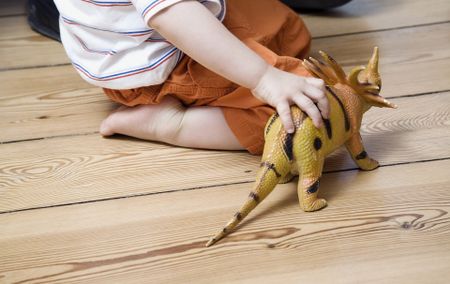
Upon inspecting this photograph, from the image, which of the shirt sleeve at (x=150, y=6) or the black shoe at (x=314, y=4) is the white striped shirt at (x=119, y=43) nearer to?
the shirt sleeve at (x=150, y=6)

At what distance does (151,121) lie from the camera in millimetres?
1039

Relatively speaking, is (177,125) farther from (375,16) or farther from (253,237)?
(375,16)

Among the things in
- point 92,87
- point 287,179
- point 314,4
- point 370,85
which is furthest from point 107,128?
point 314,4

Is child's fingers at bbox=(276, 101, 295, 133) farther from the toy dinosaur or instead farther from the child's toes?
→ the child's toes

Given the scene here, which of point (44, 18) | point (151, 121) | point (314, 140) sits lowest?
point (44, 18)

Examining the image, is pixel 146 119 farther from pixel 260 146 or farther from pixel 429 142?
pixel 429 142

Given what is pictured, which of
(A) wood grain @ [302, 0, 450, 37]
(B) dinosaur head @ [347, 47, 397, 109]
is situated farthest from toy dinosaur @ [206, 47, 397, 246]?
(A) wood grain @ [302, 0, 450, 37]

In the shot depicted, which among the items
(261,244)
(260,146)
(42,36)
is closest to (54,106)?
(42,36)

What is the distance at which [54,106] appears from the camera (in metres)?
1.19

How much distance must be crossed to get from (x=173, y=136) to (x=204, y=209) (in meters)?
0.17

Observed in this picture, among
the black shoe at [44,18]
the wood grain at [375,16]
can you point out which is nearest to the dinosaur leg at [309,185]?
the wood grain at [375,16]

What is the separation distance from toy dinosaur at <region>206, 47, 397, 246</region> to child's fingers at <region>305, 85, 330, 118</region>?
0.6 inches

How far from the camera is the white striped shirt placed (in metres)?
0.99

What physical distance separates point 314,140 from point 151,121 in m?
0.29
